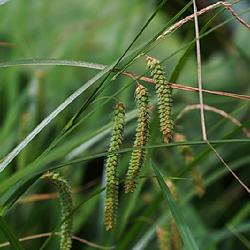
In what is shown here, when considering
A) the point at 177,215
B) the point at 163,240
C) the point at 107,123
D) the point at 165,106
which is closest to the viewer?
the point at 165,106

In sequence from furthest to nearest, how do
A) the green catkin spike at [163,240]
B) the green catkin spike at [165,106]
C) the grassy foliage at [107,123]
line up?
the grassy foliage at [107,123]
the green catkin spike at [163,240]
the green catkin spike at [165,106]

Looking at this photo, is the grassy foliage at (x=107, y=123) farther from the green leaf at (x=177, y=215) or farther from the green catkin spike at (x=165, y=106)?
the green catkin spike at (x=165, y=106)

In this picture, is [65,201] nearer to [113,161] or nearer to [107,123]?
[113,161]

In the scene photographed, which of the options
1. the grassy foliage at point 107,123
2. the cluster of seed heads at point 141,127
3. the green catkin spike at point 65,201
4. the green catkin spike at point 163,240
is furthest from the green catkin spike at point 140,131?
the green catkin spike at point 163,240

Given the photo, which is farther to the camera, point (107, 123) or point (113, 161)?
point (107, 123)

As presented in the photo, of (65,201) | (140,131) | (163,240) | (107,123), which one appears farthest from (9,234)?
(107,123)

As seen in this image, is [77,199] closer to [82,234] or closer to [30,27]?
[82,234]

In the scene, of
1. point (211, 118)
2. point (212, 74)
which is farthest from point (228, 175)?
point (212, 74)

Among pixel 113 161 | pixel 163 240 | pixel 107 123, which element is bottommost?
pixel 163 240
